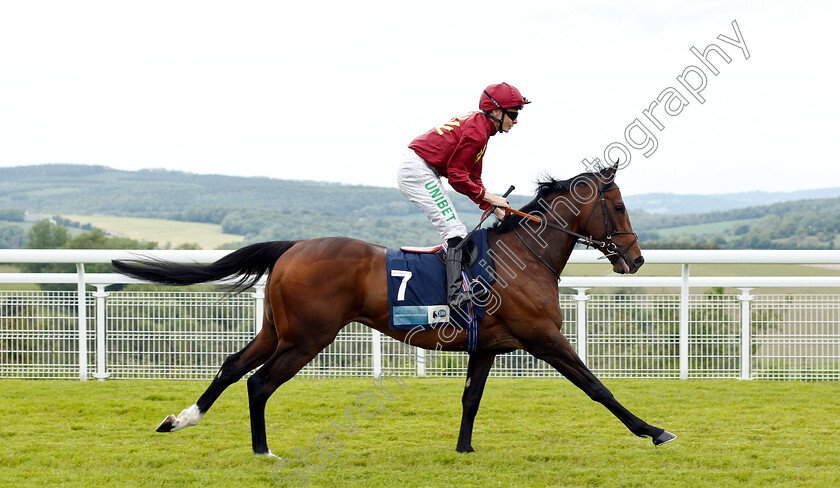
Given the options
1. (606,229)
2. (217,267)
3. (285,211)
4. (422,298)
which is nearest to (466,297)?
(422,298)

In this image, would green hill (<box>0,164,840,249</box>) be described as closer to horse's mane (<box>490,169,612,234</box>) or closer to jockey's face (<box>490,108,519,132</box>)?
horse's mane (<box>490,169,612,234</box>)

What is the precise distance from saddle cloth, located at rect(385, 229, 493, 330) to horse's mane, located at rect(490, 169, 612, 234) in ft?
1.16

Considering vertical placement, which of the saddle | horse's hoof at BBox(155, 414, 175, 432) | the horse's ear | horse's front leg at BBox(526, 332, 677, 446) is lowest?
horse's hoof at BBox(155, 414, 175, 432)

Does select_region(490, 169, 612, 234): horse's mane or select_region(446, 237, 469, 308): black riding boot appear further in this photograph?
select_region(490, 169, 612, 234): horse's mane

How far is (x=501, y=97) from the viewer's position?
4.38 m

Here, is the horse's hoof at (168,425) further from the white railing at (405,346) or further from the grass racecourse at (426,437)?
the white railing at (405,346)

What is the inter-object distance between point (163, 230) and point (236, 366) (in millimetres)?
49844

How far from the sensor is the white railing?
22.8 ft

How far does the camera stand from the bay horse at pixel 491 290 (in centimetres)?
436

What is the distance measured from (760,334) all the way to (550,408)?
2409 mm

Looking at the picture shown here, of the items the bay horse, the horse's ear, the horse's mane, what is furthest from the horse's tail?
the horse's ear

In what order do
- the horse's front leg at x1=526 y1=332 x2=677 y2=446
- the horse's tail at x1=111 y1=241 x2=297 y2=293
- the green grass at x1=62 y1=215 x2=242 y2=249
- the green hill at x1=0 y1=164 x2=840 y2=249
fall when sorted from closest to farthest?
the horse's front leg at x1=526 y1=332 x2=677 y2=446, the horse's tail at x1=111 y1=241 x2=297 y2=293, the green hill at x1=0 y1=164 x2=840 y2=249, the green grass at x1=62 y1=215 x2=242 y2=249

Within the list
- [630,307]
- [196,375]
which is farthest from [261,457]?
[630,307]

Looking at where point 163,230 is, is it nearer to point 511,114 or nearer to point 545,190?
point 545,190
